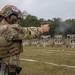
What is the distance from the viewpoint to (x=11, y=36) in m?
5.57

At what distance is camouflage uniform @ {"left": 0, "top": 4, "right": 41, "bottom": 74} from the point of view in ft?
18.3

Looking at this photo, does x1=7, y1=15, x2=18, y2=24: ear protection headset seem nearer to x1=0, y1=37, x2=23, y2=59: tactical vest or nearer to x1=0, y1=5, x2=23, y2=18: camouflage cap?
x1=0, y1=5, x2=23, y2=18: camouflage cap

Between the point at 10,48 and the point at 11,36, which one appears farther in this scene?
the point at 10,48

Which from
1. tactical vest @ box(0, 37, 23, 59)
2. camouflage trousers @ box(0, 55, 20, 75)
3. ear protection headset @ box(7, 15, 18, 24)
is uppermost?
ear protection headset @ box(7, 15, 18, 24)

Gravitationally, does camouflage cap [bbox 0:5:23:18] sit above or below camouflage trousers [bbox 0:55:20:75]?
above

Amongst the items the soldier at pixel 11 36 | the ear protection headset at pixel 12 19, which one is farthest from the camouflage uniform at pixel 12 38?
the ear protection headset at pixel 12 19

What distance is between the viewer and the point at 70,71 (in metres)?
13.8

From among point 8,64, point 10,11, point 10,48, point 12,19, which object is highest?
point 10,11

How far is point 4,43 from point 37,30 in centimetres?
62

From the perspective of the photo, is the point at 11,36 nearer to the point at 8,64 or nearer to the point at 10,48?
the point at 10,48

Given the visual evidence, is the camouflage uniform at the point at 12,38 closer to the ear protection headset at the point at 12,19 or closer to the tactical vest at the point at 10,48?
the tactical vest at the point at 10,48

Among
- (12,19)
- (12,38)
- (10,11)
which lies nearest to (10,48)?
(12,38)

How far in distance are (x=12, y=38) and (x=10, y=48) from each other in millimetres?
283

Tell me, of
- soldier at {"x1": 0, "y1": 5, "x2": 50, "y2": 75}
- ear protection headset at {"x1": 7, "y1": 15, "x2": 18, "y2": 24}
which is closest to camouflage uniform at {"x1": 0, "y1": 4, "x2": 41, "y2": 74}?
soldier at {"x1": 0, "y1": 5, "x2": 50, "y2": 75}
